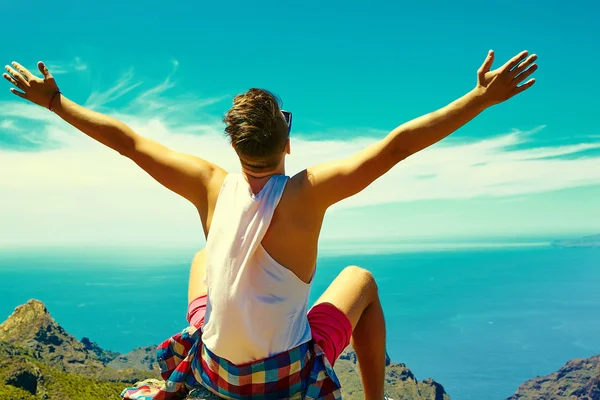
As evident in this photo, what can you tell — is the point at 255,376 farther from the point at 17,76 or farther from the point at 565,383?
the point at 565,383

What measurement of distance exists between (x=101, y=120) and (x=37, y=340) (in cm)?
4183

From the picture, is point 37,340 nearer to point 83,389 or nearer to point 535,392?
point 83,389

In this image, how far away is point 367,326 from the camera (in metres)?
3.65

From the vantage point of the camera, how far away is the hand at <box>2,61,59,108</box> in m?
3.57

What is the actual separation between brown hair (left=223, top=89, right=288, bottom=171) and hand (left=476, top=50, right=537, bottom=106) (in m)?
1.15

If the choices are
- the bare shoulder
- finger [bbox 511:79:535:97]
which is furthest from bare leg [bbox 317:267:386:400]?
finger [bbox 511:79:535:97]

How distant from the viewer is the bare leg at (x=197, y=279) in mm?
3696

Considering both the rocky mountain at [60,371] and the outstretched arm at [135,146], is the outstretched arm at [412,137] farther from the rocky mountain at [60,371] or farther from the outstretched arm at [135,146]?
the rocky mountain at [60,371]

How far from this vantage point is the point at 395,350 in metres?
198

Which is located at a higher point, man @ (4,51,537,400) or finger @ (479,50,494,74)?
finger @ (479,50,494,74)

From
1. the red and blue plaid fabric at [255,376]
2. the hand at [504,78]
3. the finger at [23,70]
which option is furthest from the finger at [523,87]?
the finger at [23,70]

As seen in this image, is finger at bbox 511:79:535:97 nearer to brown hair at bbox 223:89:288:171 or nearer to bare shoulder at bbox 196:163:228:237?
brown hair at bbox 223:89:288:171

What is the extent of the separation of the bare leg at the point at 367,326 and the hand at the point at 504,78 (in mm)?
1513

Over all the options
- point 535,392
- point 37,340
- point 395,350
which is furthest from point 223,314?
point 395,350
